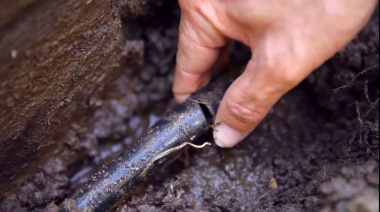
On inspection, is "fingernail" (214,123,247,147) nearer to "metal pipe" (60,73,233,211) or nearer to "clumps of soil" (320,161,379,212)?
"metal pipe" (60,73,233,211)

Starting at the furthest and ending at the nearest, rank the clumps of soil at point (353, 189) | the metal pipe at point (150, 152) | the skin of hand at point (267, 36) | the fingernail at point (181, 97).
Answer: the fingernail at point (181, 97) → the metal pipe at point (150, 152) → the skin of hand at point (267, 36) → the clumps of soil at point (353, 189)

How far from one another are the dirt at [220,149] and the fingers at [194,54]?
0.18 metres

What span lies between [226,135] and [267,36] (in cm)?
44

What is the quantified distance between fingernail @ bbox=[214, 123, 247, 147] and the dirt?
0.51 feet

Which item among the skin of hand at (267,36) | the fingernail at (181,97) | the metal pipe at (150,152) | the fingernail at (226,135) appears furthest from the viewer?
the fingernail at (181,97)

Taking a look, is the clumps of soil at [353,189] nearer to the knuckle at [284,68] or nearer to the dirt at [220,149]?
the dirt at [220,149]

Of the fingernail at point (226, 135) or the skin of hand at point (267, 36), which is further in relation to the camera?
the fingernail at point (226, 135)

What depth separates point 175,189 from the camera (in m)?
1.83

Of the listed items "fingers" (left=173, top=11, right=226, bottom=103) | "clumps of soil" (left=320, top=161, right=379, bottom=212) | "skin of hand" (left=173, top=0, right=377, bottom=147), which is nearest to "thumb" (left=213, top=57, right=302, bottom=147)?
"skin of hand" (left=173, top=0, right=377, bottom=147)

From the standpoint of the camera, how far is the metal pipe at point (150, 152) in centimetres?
167

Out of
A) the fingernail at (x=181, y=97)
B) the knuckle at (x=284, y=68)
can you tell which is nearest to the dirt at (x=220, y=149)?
the fingernail at (x=181, y=97)

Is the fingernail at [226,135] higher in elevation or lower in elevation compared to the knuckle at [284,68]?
lower

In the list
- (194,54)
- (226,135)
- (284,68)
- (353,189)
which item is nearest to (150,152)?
(226,135)

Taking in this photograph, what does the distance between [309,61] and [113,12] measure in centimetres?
77
